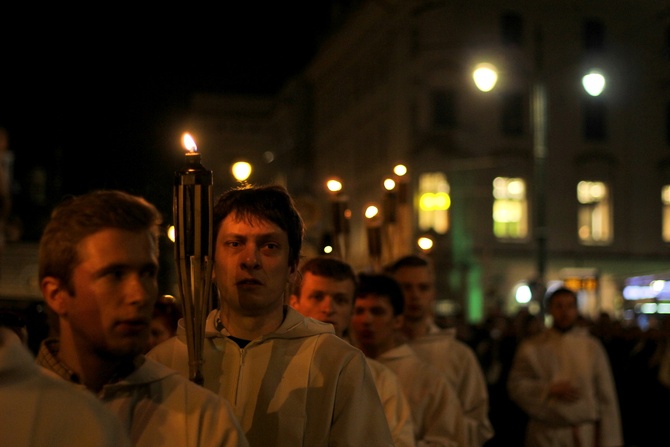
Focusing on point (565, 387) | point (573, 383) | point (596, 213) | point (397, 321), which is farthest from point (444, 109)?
point (397, 321)

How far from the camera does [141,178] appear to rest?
27.6 meters

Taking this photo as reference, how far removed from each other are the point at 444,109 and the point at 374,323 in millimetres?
35921

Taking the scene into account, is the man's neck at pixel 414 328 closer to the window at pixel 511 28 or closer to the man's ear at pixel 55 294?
the man's ear at pixel 55 294

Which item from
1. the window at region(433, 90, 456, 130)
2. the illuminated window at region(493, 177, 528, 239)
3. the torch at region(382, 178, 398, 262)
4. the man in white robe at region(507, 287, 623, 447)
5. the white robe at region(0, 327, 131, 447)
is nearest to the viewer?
the white robe at region(0, 327, 131, 447)

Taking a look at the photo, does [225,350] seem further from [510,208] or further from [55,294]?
[510,208]

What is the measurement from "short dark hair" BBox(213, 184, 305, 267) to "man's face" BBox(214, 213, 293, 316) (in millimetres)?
26

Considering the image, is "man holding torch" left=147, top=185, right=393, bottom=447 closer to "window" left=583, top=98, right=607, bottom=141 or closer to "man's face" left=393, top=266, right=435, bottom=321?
"man's face" left=393, top=266, right=435, bottom=321

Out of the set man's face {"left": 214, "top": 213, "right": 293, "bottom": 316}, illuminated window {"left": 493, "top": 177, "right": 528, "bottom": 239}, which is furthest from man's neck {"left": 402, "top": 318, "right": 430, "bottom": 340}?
illuminated window {"left": 493, "top": 177, "right": 528, "bottom": 239}

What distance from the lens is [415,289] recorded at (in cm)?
770

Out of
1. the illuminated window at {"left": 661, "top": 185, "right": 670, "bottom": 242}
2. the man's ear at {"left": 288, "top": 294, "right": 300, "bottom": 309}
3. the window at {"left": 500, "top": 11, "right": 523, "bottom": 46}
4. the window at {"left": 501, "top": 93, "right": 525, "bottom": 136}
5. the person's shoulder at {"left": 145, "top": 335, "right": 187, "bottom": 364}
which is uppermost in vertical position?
the window at {"left": 500, "top": 11, "right": 523, "bottom": 46}

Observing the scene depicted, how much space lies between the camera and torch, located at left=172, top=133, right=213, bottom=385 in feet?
11.2

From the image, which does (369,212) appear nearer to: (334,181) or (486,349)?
(334,181)

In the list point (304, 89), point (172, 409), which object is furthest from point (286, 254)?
point (304, 89)

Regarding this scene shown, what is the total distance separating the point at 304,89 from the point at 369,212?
58.4 metres
